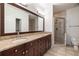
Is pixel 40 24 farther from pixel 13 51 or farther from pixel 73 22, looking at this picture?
pixel 13 51

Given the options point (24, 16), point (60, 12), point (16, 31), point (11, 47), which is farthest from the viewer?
point (60, 12)

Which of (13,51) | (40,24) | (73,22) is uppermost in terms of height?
(73,22)

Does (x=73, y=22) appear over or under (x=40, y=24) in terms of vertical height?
over

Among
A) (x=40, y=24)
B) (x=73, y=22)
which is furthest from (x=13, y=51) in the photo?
(x=73, y=22)

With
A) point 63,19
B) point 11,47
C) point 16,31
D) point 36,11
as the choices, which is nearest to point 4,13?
point 16,31

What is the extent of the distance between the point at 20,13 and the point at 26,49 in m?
1.35

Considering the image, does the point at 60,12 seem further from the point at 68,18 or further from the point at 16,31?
the point at 16,31

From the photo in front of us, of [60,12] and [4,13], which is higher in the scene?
[60,12]

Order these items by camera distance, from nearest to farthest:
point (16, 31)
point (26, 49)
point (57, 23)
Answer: point (26, 49) → point (16, 31) → point (57, 23)

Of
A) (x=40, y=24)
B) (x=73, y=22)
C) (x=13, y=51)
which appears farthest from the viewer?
(x=73, y=22)

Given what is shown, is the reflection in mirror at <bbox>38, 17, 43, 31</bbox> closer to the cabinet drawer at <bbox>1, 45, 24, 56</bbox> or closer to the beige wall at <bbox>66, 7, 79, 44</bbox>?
the beige wall at <bbox>66, 7, 79, 44</bbox>

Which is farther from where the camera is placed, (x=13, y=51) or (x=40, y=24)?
(x=40, y=24)

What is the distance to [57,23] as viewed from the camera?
7469 mm

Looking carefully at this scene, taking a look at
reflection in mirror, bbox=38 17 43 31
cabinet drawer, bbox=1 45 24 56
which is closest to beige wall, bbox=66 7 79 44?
reflection in mirror, bbox=38 17 43 31
